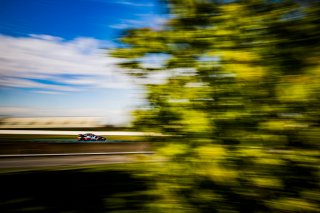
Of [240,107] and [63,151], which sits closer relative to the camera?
[240,107]

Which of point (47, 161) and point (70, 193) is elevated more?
point (70, 193)

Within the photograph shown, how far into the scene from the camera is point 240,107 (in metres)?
2.68

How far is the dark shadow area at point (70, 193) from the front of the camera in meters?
7.34

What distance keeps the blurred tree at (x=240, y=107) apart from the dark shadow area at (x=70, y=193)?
9.86ft

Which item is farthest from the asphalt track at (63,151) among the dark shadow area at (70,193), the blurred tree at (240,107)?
the blurred tree at (240,107)

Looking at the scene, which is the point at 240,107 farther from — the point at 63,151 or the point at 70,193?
the point at 63,151

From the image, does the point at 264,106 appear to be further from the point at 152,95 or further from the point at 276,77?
the point at 152,95

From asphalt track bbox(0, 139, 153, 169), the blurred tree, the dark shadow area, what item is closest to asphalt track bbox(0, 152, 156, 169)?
asphalt track bbox(0, 139, 153, 169)

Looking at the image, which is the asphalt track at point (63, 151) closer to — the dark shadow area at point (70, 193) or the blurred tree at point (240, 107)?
the dark shadow area at point (70, 193)

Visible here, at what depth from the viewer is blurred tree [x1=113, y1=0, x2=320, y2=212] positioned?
2.53 meters

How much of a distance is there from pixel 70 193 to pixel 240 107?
7631 mm

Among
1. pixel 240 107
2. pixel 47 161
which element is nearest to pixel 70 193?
pixel 240 107

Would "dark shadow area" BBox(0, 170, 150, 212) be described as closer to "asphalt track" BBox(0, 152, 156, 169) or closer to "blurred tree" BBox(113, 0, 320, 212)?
"blurred tree" BBox(113, 0, 320, 212)

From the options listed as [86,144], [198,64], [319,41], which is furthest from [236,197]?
[86,144]
